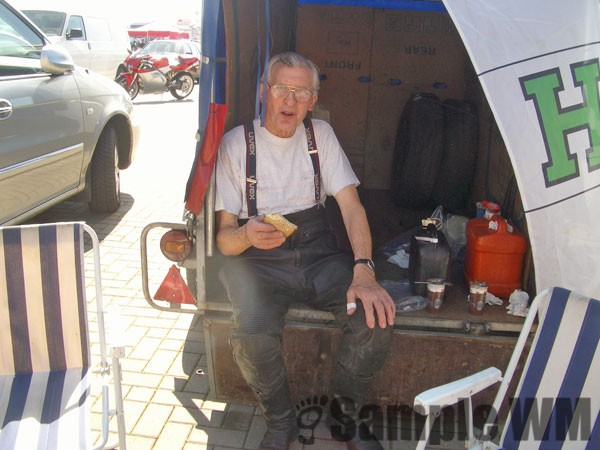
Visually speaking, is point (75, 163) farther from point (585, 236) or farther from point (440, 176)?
point (585, 236)

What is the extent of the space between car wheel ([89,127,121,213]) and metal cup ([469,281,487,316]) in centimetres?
369

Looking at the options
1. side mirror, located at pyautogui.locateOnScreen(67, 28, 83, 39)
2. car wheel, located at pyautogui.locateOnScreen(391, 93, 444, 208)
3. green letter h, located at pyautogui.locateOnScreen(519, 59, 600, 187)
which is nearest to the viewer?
green letter h, located at pyautogui.locateOnScreen(519, 59, 600, 187)

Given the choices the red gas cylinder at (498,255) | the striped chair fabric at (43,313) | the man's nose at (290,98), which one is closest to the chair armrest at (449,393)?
the red gas cylinder at (498,255)

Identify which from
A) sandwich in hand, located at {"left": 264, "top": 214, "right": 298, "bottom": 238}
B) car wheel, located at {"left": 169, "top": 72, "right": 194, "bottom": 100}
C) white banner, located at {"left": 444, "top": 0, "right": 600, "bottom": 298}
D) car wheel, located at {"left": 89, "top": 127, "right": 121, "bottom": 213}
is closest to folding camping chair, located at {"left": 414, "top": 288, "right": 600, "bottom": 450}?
white banner, located at {"left": 444, "top": 0, "right": 600, "bottom": 298}

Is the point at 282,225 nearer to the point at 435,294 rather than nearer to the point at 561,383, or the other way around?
the point at 435,294

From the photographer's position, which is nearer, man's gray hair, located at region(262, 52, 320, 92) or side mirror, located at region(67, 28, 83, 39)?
man's gray hair, located at region(262, 52, 320, 92)

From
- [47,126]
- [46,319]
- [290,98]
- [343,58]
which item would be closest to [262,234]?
[290,98]

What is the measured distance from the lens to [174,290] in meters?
2.85

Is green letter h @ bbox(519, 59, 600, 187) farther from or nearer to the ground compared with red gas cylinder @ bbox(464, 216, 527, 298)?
farther from the ground

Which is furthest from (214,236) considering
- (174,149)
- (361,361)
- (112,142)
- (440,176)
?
(174,149)

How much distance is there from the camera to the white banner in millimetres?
2004

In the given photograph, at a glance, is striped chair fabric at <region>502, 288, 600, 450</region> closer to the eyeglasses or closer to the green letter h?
the green letter h

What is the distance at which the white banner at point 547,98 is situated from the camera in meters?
2.00

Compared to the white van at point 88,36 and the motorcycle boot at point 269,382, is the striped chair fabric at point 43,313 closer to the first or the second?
the motorcycle boot at point 269,382
